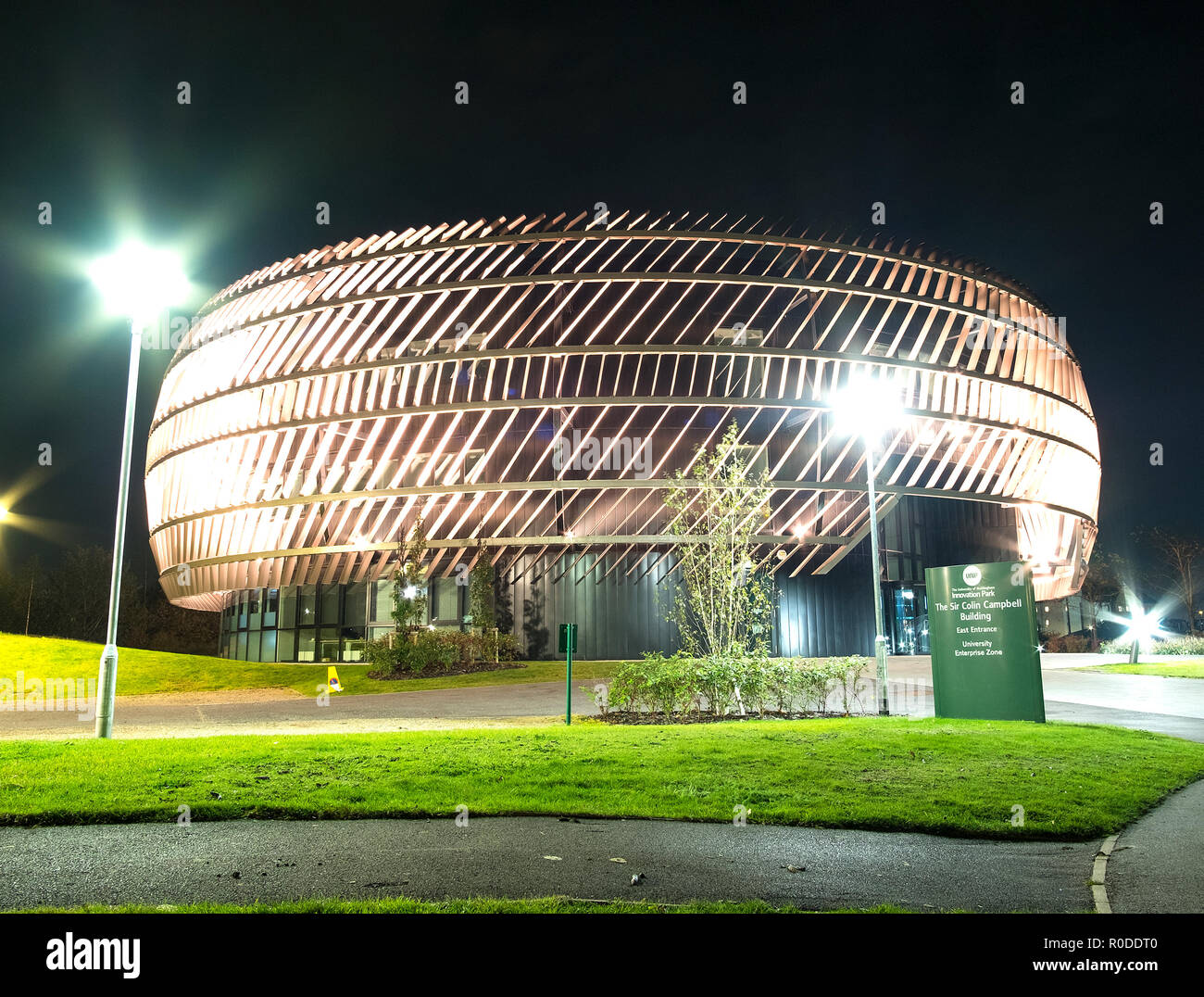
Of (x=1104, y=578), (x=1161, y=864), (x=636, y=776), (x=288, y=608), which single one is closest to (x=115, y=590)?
(x=636, y=776)

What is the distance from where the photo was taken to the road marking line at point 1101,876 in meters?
5.29

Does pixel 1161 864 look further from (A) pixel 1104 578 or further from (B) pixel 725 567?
(A) pixel 1104 578

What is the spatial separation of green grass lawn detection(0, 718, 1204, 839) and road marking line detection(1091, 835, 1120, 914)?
1.14ft

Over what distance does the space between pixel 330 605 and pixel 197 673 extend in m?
11.0

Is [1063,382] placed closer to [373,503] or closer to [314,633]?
[373,503]

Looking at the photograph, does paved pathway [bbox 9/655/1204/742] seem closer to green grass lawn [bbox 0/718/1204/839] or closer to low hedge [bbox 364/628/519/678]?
green grass lawn [bbox 0/718/1204/839]

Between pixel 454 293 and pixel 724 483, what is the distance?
21643 mm

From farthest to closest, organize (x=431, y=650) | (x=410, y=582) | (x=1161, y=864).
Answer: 1. (x=410, y=582)
2. (x=431, y=650)
3. (x=1161, y=864)

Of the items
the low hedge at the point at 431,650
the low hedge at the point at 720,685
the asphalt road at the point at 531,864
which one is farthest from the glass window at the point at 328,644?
the asphalt road at the point at 531,864

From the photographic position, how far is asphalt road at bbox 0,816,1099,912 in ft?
17.8

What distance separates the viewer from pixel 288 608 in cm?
4284

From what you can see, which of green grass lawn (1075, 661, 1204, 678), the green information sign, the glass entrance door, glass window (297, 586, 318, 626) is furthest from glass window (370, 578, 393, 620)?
the green information sign
